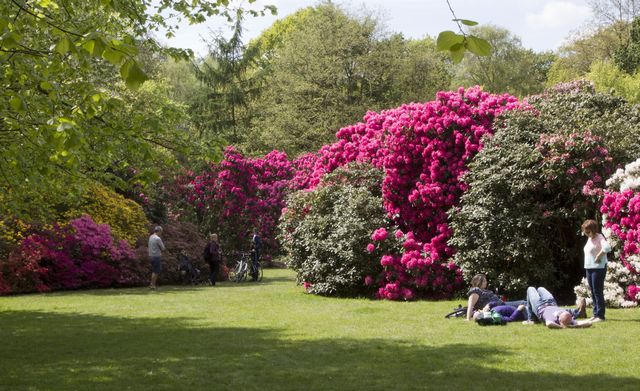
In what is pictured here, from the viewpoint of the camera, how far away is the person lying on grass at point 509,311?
1241cm

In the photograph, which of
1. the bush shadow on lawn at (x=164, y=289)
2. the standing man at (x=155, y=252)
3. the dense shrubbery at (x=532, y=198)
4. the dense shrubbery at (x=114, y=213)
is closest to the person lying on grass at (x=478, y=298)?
the dense shrubbery at (x=532, y=198)

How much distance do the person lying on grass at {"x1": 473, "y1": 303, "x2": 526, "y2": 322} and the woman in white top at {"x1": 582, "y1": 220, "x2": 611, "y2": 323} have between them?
1.13 metres

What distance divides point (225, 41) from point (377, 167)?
32.5 meters

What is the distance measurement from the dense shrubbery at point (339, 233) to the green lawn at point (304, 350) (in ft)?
5.63

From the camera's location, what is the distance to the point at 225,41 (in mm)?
49344

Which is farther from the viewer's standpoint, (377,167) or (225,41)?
(225,41)

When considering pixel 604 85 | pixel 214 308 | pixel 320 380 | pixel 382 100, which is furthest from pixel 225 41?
pixel 320 380

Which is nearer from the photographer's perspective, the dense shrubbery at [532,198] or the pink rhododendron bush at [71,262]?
the dense shrubbery at [532,198]

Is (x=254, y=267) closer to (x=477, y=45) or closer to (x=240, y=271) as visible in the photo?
(x=240, y=271)

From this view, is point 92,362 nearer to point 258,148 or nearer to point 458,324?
point 458,324

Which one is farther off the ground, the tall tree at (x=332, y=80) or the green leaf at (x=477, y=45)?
the tall tree at (x=332, y=80)

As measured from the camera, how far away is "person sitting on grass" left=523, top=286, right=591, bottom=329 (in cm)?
1141

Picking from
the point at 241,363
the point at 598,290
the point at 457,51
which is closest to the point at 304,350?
the point at 241,363

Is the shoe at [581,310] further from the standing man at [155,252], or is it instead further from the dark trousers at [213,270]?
the dark trousers at [213,270]
